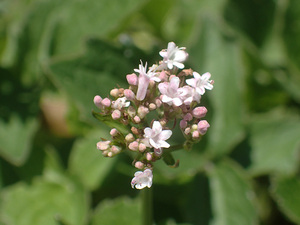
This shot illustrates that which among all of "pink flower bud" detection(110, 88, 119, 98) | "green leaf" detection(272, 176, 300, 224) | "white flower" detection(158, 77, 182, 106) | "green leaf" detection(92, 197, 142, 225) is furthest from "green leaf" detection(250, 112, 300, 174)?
"pink flower bud" detection(110, 88, 119, 98)

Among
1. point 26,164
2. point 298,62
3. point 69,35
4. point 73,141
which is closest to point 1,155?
point 26,164

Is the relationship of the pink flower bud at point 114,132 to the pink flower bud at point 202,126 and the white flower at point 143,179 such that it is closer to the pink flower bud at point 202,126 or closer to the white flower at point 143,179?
the white flower at point 143,179

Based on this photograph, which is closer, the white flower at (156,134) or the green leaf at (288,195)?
the white flower at (156,134)

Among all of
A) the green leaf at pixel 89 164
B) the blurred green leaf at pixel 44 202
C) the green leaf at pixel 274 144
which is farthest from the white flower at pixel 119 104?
the green leaf at pixel 274 144

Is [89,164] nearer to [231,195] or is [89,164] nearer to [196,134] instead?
[231,195]

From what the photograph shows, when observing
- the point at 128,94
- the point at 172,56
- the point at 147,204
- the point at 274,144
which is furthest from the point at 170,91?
the point at 274,144
